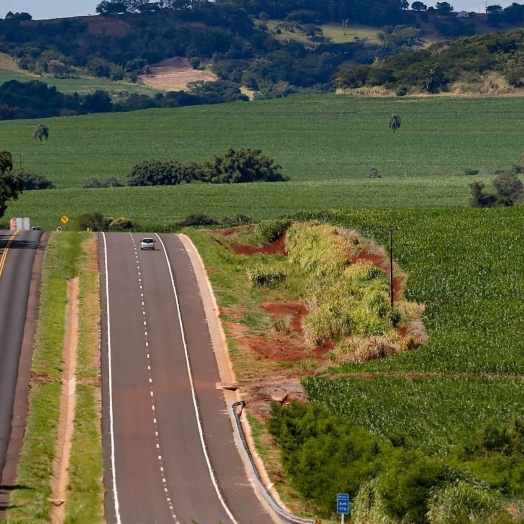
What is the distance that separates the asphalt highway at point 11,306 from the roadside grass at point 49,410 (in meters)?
1.02

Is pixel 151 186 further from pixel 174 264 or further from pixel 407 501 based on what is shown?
pixel 407 501

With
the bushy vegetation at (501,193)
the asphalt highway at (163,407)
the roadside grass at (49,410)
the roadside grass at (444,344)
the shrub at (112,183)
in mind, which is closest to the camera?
the roadside grass at (49,410)

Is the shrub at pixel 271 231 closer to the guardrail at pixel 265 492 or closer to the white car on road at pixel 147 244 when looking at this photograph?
the white car on road at pixel 147 244

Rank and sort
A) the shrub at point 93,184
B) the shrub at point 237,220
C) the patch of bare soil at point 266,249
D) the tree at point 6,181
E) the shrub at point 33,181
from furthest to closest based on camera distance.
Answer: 1. the shrub at point 93,184
2. the shrub at point 33,181
3. the shrub at point 237,220
4. the tree at point 6,181
5. the patch of bare soil at point 266,249

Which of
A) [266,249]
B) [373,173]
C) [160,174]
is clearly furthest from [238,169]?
[266,249]

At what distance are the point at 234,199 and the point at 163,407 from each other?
89.6 meters

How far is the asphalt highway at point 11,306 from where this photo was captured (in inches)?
2800

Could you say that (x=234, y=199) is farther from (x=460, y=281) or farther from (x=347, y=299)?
(x=347, y=299)

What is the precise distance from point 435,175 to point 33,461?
446 feet

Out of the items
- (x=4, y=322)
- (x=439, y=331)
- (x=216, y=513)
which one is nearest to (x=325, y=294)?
(x=439, y=331)

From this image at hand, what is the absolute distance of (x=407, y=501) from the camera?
169ft

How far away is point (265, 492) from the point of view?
192 feet

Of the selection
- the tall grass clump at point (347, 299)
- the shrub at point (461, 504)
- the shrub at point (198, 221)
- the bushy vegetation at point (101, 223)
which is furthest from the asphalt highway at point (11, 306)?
the shrub at point (198, 221)

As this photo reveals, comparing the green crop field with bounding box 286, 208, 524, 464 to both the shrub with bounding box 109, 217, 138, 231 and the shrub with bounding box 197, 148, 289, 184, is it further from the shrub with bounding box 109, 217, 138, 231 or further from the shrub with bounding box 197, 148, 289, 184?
the shrub with bounding box 197, 148, 289, 184
